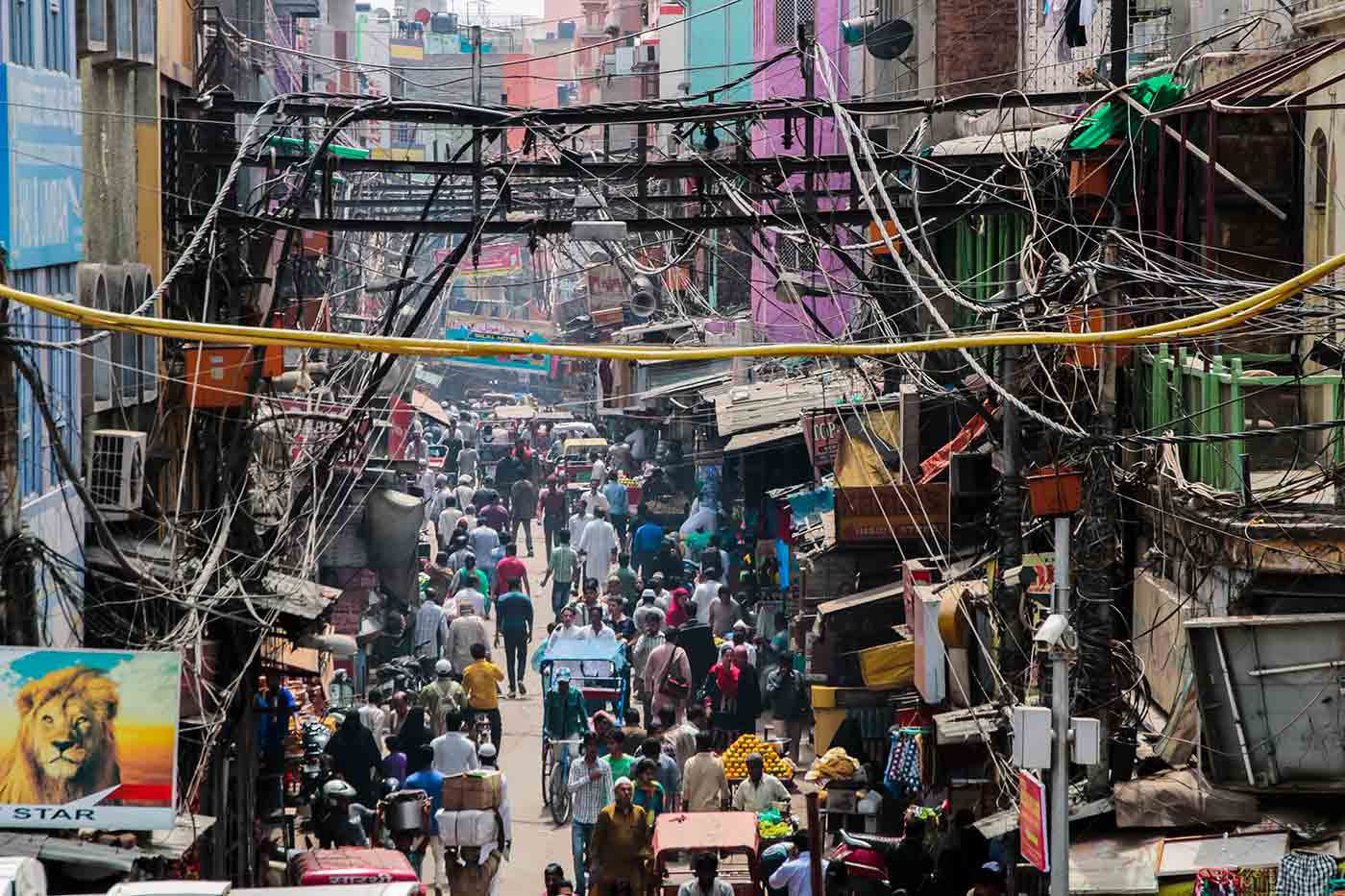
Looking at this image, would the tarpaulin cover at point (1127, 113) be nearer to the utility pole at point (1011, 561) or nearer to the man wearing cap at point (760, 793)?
the utility pole at point (1011, 561)

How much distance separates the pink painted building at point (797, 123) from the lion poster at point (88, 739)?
Answer: 63.1 ft

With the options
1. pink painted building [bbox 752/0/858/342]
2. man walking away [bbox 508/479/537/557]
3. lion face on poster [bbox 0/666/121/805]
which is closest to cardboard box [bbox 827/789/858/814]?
lion face on poster [bbox 0/666/121/805]

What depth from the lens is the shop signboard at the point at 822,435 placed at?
818 inches

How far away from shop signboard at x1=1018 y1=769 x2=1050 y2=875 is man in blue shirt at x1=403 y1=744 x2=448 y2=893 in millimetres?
5097

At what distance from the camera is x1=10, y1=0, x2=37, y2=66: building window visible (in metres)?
11.5

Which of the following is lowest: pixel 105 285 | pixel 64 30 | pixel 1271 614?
pixel 1271 614

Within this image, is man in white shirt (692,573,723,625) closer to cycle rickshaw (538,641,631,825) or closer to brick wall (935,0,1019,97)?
cycle rickshaw (538,641,631,825)

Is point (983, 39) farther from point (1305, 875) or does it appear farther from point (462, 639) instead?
point (1305, 875)

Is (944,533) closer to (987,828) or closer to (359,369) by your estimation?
(987,828)

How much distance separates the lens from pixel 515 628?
22.0 m

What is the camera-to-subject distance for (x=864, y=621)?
1877cm

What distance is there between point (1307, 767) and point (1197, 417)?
259 centimetres

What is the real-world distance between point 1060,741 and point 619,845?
3.90m

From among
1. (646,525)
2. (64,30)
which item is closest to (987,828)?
(64,30)
